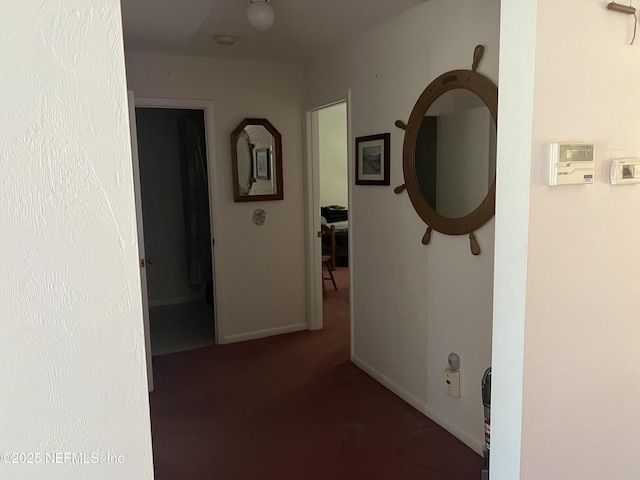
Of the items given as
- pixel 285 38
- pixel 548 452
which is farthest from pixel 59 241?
pixel 285 38

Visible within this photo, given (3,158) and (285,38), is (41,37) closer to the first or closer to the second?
(3,158)

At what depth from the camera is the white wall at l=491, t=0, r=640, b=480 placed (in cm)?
138

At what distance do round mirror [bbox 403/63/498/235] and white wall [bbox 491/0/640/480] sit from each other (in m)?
0.71

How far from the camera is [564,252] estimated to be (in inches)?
57.8

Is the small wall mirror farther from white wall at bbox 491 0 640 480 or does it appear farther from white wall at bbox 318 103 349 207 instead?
white wall at bbox 318 103 349 207

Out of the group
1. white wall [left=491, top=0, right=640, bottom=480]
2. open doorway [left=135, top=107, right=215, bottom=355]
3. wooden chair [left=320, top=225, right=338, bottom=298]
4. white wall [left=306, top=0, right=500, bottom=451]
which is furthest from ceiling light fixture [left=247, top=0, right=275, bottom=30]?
wooden chair [left=320, top=225, right=338, bottom=298]

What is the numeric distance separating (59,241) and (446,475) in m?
2.05

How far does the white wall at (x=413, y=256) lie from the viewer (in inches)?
94.3

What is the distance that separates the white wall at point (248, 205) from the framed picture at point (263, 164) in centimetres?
16

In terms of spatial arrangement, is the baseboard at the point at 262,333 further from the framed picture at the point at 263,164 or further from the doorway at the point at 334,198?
the doorway at the point at 334,198

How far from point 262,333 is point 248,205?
1113 mm

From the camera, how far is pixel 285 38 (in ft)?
10.7

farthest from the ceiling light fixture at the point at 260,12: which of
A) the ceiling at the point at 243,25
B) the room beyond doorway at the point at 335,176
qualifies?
the room beyond doorway at the point at 335,176

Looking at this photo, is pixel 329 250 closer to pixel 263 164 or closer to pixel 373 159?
pixel 263 164
